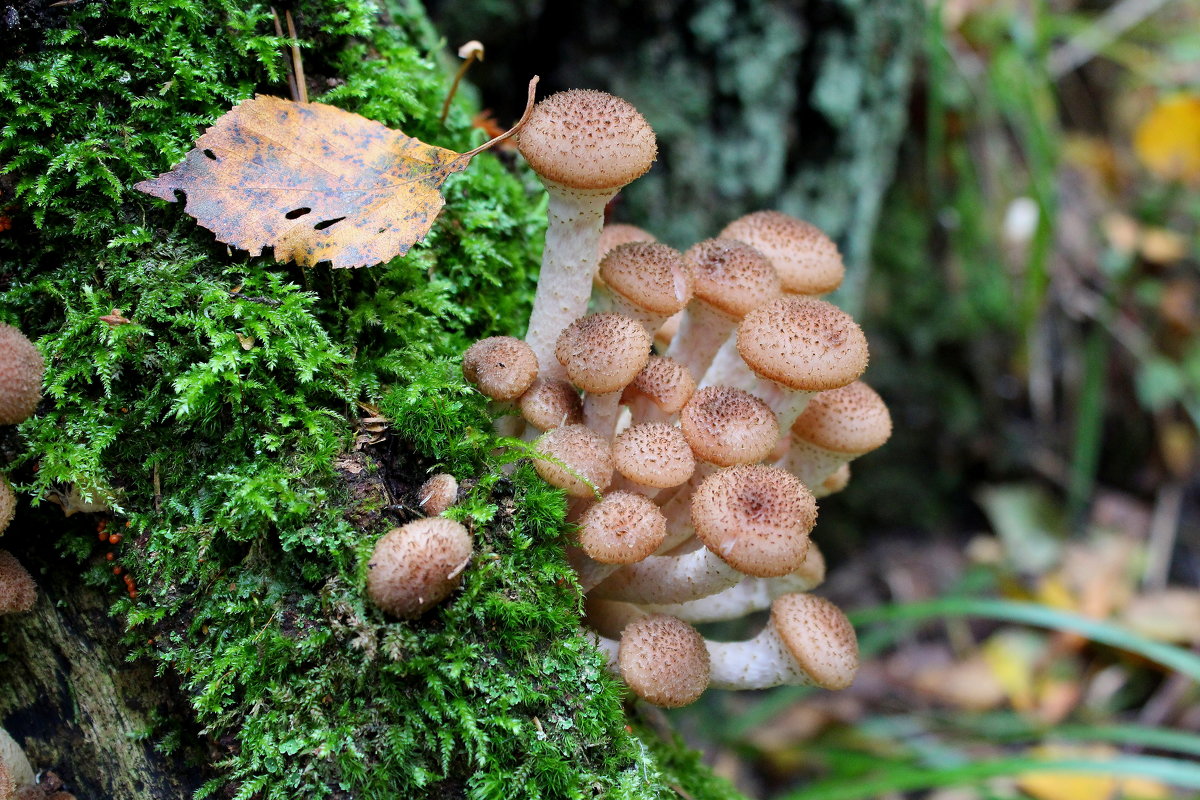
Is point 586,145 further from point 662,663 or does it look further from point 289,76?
point 662,663

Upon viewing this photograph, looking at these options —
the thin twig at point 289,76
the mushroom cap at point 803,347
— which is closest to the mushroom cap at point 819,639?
the mushroom cap at point 803,347

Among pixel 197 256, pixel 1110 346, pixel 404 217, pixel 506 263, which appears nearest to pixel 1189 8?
pixel 1110 346

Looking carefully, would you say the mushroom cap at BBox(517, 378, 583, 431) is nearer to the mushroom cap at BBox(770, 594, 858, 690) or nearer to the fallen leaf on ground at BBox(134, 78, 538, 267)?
the fallen leaf on ground at BBox(134, 78, 538, 267)

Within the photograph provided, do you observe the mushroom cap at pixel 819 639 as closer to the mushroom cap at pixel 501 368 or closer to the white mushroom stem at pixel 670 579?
the white mushroom stem at pixel 670 579

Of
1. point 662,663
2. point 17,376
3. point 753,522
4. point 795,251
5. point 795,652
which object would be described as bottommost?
point 795,652

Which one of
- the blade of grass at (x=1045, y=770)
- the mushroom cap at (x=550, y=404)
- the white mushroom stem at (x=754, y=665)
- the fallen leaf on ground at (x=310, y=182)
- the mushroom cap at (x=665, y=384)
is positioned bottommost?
the blade of grass at (x=1045, y=770)

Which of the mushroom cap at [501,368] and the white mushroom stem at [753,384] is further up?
the mushroom cap at [501,368]

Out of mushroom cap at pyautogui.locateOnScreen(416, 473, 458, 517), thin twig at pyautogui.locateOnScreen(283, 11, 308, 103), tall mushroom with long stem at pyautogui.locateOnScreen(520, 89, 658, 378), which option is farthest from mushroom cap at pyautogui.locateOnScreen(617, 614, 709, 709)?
thin twig at pyautogui.locateOnScreen(283, 11, 308, 103)

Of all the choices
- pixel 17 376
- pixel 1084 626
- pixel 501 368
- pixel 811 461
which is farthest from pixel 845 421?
pixel 17 376
